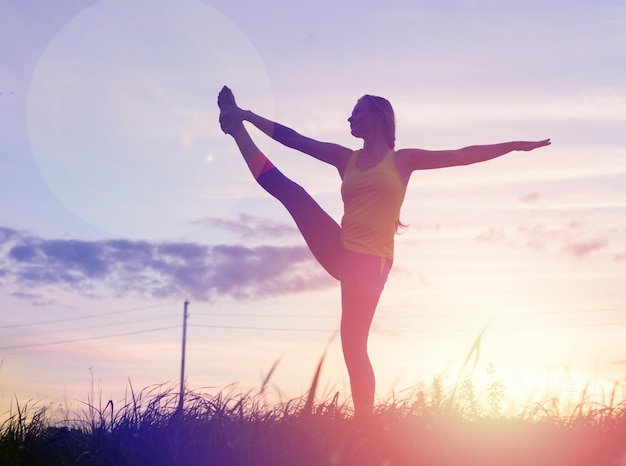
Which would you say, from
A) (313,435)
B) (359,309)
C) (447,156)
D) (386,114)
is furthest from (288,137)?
(313,435)

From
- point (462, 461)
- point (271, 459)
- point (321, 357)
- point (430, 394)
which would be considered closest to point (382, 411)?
point (430, 394)

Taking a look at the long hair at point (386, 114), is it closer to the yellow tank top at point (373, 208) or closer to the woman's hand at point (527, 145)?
the yellow tank top at point (373, 208)

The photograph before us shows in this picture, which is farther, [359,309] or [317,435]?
[359,309]

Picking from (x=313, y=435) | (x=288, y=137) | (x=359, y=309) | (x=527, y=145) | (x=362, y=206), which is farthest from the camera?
(x=288, y=137)

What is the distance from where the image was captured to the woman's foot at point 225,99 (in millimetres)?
7883

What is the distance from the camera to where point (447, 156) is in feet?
22.9

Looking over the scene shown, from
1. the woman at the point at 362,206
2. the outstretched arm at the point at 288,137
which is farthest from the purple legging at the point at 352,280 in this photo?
the outstretched arm at the point at 288,137

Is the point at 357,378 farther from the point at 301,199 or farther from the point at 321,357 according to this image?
the point at 321,357

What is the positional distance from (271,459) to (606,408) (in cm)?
347

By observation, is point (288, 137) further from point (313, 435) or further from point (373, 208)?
point (313, 435)

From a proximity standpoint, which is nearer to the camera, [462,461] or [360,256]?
[462,461]

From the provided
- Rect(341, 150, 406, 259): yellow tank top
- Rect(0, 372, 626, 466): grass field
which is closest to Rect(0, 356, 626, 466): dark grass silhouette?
Rect(0, 372, 626, 466): grass field

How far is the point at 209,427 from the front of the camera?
18.8 feet

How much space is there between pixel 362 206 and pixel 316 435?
215cm
